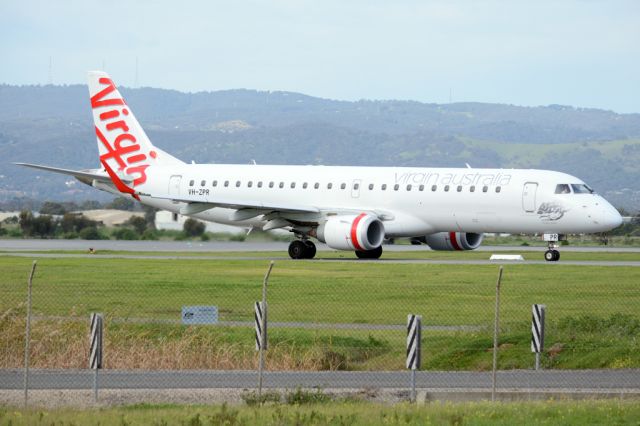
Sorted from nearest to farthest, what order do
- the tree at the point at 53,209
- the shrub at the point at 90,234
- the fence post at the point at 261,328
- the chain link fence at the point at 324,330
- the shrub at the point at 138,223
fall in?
the fence post at the point at 261,328
the chain link fence at the point at 324,330
the shrub at the point at 138,223
the shrub at the point at 90,234
the tree at the point at 53,209

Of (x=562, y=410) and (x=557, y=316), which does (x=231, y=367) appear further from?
(x=557, y=316)

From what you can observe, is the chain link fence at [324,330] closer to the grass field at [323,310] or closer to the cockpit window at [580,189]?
the grass field at [323,310]

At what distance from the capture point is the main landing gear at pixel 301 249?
5134 cm

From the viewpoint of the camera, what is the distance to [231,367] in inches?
914

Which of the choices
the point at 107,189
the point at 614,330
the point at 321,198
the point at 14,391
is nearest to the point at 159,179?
the point at 107,189

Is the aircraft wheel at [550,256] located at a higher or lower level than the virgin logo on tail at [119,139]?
lower

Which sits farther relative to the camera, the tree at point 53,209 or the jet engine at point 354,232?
the tree at point 53,209

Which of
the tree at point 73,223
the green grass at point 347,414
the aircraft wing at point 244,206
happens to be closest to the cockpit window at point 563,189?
the aircraft wing at point 244,206

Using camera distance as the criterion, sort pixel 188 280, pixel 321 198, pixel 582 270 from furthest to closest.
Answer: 1. pixel 321 198
2. pixel 582 270
3. pixel 188 280

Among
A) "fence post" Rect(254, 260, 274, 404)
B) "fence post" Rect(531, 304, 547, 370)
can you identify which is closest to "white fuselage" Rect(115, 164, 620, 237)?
"fence post" Rect(531, 304, 547, 370)

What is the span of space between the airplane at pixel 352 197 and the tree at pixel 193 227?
27.0ft

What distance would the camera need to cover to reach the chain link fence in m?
21.6

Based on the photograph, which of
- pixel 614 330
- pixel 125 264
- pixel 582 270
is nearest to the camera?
pixel 614 330

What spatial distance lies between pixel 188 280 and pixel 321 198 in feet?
47.0
